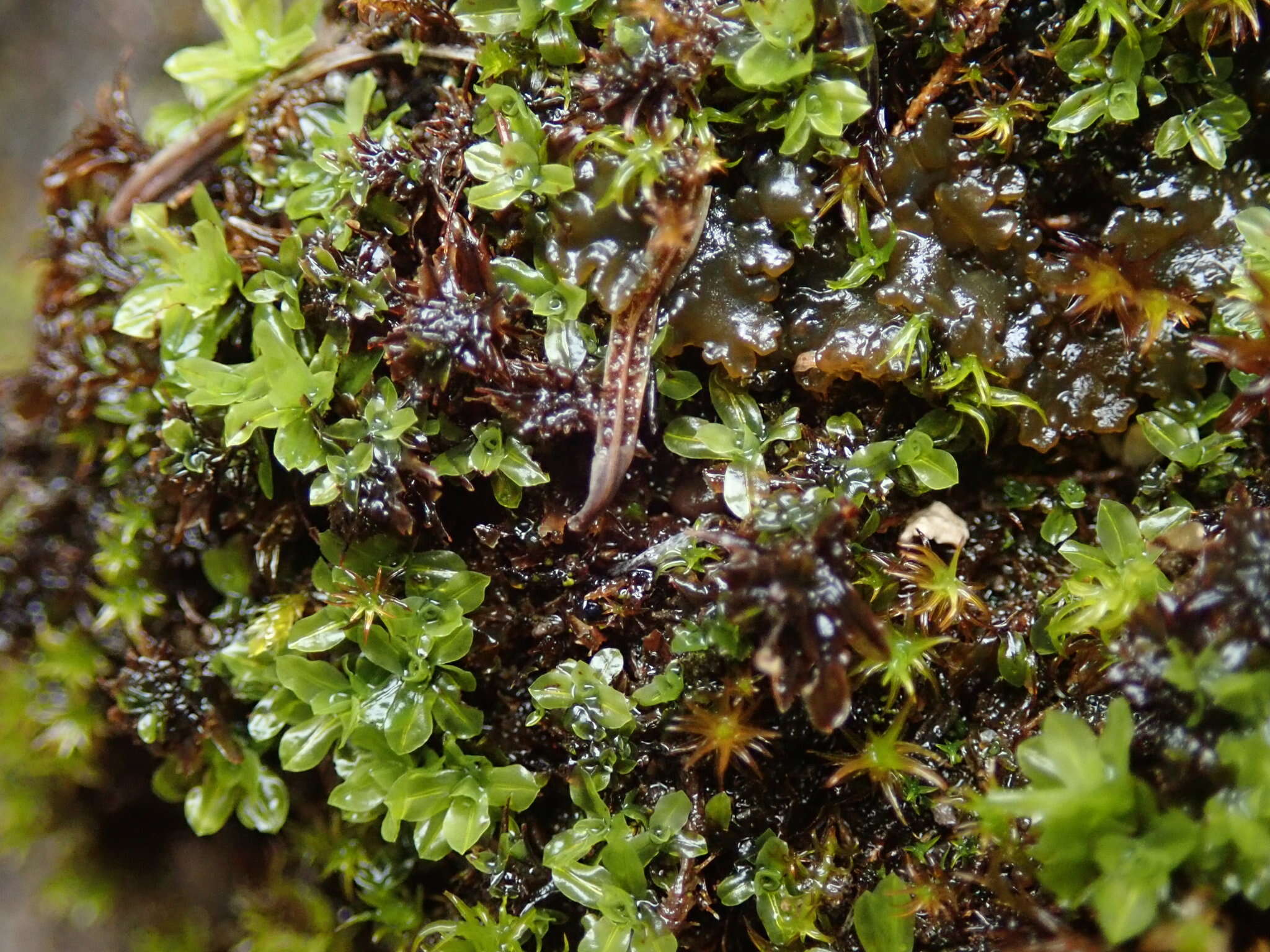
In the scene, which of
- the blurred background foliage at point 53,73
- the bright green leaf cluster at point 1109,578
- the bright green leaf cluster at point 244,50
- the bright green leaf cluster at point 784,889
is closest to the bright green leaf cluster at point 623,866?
the bright green leaf cluster at point 784,889

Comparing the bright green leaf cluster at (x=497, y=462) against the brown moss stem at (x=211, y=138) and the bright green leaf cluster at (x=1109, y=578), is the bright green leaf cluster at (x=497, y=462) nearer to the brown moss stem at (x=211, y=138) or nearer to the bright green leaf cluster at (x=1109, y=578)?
the brown moss stem at (x=211, y=138)

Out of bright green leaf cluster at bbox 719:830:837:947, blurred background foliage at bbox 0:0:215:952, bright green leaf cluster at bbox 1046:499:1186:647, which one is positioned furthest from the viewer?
blurred background foliage at bbox 0:0:215:952

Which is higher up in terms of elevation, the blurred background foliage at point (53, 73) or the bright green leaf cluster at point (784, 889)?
the blurred background foliage at point (53, 73)

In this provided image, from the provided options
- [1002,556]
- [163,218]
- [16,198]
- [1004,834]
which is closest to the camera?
[1004,834]

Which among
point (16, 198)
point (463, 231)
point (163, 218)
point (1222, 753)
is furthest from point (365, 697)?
point (16, 198)

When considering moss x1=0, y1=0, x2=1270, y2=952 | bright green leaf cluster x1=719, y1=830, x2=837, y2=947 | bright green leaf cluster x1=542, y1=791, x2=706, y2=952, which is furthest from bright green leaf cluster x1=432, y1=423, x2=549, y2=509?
bright green leaf cluster x1=719, y1=830, x2=837, y2=947

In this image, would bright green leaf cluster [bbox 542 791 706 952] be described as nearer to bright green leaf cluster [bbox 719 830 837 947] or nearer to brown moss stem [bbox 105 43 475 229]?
bright green leaf cluster [bbox 719 830 837 947]

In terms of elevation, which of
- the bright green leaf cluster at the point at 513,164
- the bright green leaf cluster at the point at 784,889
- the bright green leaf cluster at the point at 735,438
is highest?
the bright green leaf cluster at the point at 513,164

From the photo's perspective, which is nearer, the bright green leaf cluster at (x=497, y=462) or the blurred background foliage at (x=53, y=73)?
the bright green leaf cluster at (x=497, y=462)

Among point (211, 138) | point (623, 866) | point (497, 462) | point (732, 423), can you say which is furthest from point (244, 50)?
point (623, 866)

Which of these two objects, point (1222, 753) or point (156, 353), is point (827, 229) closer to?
point (1222, 753)

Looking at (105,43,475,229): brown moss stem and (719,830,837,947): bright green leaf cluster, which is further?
(105,43,475,229): brown moss stem
